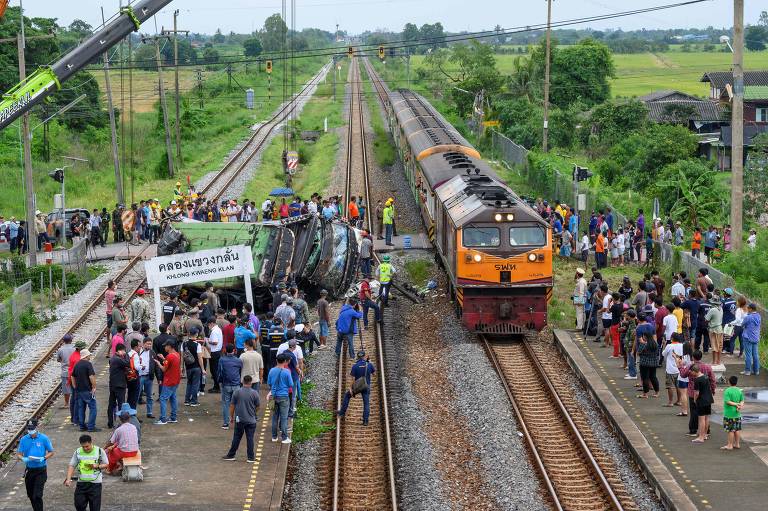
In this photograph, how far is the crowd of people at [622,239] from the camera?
29719 millimetres

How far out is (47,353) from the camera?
893 inches

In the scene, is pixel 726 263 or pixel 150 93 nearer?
pixel 726 263

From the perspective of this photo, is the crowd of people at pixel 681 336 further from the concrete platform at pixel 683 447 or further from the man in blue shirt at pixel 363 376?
the man in blue shirt at pixel 363 376

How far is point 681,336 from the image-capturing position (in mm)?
18547

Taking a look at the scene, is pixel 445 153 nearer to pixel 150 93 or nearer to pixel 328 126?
pixel 328 126

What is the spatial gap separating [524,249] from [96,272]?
13470 millimetres

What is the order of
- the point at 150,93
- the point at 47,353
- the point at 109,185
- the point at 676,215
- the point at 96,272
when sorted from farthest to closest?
the point at 150,93 → the point at 109,185 → the point at 676,215 → the point at 96,272 → the point at 47,353

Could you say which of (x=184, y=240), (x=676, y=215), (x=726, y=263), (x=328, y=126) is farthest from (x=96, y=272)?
(x=328, y=126)

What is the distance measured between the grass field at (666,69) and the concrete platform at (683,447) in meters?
74.8

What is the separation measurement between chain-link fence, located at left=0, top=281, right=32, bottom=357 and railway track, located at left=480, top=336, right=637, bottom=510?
10.2 m

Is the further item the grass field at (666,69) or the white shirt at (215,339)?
the grass field at (666,69)

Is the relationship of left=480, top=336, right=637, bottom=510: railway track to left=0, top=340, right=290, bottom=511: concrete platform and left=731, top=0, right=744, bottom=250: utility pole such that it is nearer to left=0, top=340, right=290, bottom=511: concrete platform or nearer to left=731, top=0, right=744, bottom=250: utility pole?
left=0, top=340, right=290, bottom=511: concrete platform

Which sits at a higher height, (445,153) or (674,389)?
(445,153)

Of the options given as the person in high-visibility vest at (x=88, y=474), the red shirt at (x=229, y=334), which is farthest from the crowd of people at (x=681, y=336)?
the person in high-visibility vest at (x=88, y=474)
